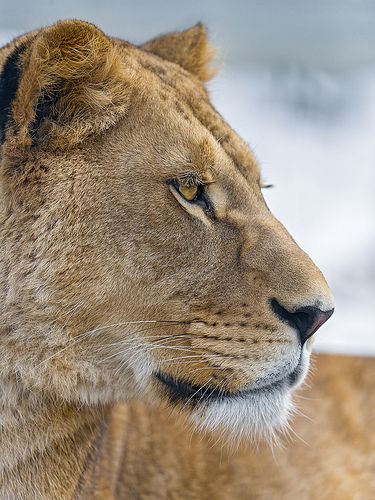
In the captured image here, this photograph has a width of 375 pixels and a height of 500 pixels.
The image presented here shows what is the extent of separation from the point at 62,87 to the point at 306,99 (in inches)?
262

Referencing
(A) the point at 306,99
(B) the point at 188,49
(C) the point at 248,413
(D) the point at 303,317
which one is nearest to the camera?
(D) the point at 303,317

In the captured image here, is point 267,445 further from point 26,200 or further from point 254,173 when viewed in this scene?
point 26,200

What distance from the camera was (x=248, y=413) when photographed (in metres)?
2.75

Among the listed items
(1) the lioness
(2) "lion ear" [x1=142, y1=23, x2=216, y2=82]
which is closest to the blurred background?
(2) "lion ear" [x1=142, y1=23, x2=216, y2=82]

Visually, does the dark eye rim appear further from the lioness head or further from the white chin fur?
the white chin fur

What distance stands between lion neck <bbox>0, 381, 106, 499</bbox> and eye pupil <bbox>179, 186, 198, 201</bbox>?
0.68 metres

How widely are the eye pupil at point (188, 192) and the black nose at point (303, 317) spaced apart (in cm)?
39

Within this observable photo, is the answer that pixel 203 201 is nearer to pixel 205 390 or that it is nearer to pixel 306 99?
pixel 205 390

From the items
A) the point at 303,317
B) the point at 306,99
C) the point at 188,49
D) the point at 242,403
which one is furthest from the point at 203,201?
the point at 306,99

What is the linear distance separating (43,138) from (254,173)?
0.69 metres

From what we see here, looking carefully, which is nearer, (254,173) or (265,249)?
(265,249)

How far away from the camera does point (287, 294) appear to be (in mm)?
2645

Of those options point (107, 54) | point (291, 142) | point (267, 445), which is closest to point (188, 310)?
point (107, 54)

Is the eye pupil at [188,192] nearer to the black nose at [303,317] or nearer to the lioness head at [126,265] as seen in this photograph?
the lioness head at [126,265]
